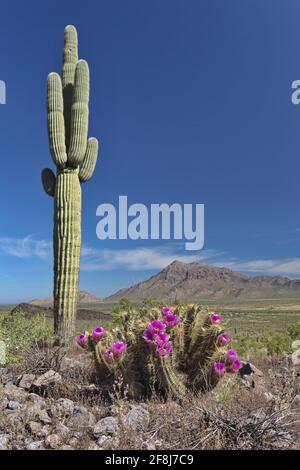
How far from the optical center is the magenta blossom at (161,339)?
4883 mm

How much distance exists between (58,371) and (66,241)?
3.97 meters

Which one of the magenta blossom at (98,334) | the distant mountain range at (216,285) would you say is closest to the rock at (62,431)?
the magenta blossom at (98,334)

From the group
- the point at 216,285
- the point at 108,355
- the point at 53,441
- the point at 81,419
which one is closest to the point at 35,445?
the point at 53,441

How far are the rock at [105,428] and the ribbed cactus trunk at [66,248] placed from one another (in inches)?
209

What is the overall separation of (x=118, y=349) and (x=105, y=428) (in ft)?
3.65

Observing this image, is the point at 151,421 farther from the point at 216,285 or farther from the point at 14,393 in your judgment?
the point at 216,285

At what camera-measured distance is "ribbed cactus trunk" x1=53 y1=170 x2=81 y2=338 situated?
9.60m

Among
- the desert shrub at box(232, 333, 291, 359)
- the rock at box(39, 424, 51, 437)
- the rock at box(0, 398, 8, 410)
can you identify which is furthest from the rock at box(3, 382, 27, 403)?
the desert shrub at box(232, 333, 291, 359)

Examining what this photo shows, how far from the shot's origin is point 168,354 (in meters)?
4.92

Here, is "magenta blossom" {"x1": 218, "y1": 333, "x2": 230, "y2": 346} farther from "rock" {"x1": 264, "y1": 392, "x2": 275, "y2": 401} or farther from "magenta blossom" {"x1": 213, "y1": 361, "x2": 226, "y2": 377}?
"rock" {"x1": 264, "y1": 392, "x2": 275, "y2": 401}

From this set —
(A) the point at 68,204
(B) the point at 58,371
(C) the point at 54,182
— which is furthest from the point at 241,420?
(C) the point at 54,182

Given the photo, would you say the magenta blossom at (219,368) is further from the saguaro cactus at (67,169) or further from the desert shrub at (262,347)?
the saguaro cactus at (67,169)

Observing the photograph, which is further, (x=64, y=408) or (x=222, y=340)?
(x=222, y=340)

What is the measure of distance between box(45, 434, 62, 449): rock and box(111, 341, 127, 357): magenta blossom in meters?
1.31
